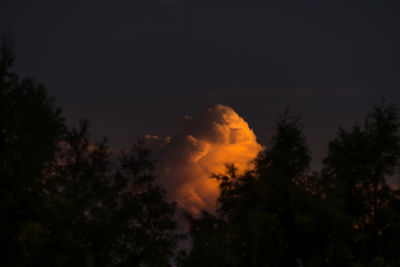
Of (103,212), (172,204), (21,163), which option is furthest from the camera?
(172,204)

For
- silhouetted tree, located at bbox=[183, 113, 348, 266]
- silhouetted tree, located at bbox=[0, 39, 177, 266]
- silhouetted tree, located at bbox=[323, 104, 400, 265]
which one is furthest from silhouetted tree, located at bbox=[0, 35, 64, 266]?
silhouetted tree, located at bbox=[323, 104, 400, 265]

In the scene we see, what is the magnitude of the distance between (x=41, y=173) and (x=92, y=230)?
14.9 feet

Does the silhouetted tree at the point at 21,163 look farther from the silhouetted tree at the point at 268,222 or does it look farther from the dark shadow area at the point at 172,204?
the silhouetted tree at the point at 268,222

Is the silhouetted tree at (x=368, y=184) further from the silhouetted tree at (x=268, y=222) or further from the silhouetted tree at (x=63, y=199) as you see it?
the silhouetted tree at (x=63, y=199)

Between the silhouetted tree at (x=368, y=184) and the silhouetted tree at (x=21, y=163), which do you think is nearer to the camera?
the silhouetted tree at (x=21, y=163)

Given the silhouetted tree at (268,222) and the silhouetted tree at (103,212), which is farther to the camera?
the silhouetted tree at (268,222)

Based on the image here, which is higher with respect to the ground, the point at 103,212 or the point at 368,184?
the point at 368,184

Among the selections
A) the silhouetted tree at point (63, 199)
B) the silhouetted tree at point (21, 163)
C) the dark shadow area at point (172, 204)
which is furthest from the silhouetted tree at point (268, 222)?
the silhouetted tree at point (21, 163)

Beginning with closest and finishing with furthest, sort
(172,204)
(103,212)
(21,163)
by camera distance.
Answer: (21,163) → (103,212) → (172,204)

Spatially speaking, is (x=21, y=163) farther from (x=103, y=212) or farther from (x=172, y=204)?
(x=172, y=204)

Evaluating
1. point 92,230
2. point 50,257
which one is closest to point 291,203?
point 92,230

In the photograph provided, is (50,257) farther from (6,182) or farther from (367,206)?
(367,206)

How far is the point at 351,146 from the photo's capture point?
1412 inches

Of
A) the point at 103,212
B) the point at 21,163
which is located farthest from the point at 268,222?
the point at 21,163
